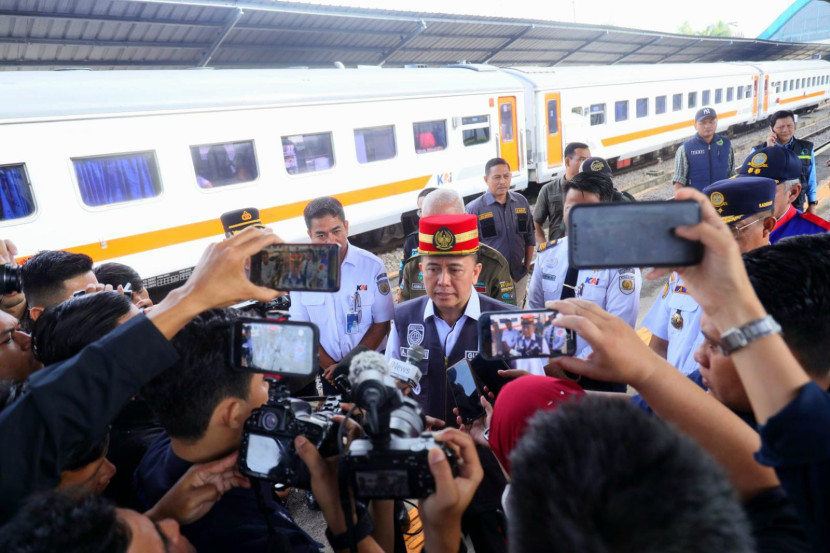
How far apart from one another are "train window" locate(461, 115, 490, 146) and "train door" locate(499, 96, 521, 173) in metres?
0.42

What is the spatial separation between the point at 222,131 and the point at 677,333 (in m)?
6.14

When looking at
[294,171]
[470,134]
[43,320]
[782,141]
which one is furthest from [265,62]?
[43,320]

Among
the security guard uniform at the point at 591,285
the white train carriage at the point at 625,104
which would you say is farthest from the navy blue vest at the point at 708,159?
the white train carriage at the point at 625,104

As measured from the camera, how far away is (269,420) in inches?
53.9

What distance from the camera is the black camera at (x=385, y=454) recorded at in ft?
3.86

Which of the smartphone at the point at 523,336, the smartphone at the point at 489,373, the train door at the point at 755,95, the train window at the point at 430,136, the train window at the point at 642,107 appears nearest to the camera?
the smartphone at the point at 523,336

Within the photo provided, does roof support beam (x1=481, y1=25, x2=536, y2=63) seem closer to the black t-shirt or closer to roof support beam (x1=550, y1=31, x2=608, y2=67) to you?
roof support beam (x1=550, y1=31, x2=608, y2=67)

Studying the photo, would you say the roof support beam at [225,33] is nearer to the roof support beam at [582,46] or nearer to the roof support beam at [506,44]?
the roof support beam at [506,44]

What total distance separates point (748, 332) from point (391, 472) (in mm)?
765

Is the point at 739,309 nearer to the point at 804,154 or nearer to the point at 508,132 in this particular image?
the point at 804,154

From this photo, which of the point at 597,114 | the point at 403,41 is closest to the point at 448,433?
the point at 597,114

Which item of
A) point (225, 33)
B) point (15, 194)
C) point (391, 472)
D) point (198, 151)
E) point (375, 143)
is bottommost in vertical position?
point (391, 472)

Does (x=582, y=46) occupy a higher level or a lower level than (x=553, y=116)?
higher

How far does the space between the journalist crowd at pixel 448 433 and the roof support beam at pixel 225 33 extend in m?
9.98
